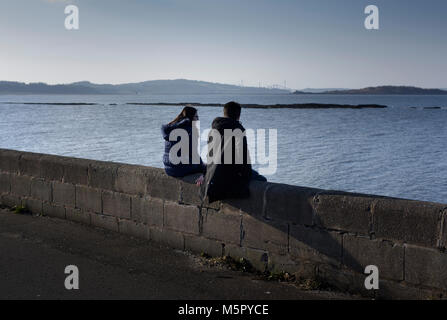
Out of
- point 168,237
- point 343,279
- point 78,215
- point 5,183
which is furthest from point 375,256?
point 5,183

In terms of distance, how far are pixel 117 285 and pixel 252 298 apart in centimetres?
128

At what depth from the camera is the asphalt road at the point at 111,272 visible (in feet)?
15.9

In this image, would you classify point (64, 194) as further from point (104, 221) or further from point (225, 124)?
point (225, 124)

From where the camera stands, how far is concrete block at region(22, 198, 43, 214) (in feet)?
26.5

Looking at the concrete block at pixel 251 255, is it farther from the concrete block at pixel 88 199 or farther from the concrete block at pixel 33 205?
the concrete block at pixel 33 205

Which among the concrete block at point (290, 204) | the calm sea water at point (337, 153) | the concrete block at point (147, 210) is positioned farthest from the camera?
the calm sea water at point (337, 153)

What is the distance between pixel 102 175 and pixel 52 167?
1.11 meters

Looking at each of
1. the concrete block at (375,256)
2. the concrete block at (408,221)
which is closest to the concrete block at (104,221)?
the concrete block at (375,256)

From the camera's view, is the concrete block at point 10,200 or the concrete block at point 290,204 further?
the concrete block at point 10,200

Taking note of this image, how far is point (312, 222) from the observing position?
509cm

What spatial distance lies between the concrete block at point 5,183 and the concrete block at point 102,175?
6.52 feet

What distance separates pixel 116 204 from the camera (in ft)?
22.9

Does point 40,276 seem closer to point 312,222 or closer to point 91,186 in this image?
point 91,186

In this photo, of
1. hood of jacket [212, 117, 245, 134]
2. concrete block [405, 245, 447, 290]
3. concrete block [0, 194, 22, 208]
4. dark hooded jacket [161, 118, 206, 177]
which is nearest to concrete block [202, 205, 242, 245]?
dark hooded jacket [161, 118, 206, 177]
